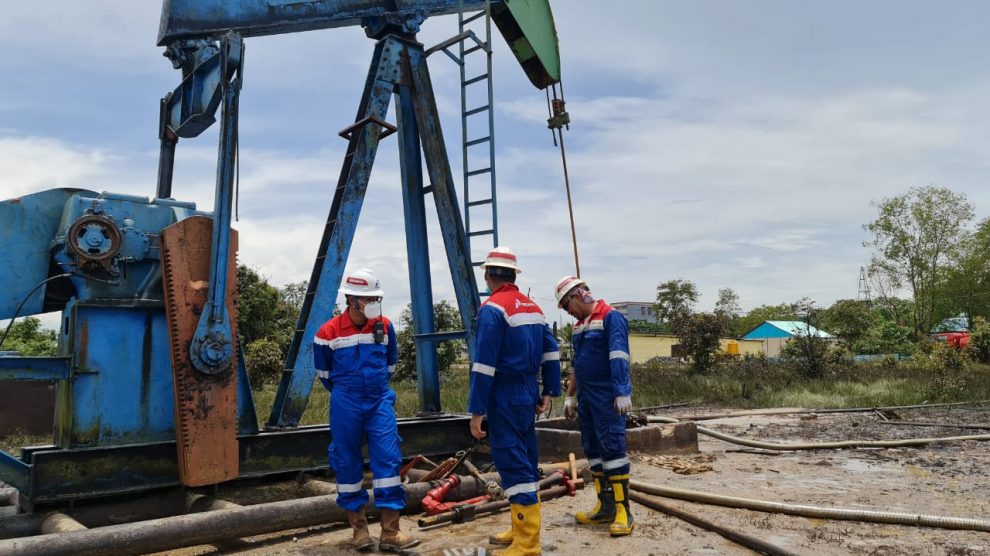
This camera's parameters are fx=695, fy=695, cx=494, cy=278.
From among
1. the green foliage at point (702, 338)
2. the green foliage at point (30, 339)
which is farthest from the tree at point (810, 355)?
the green foliage at point (30, 339)

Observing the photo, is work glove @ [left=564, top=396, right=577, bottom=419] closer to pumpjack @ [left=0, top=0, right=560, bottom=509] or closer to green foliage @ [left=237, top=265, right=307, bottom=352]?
pumpjack @ [left=0, top=0, right=560, bottom=509]

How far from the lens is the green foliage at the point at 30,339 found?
16969 millimetres

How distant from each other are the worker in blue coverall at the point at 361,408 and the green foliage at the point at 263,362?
16.3 metres

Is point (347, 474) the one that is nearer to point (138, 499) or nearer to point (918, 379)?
point (138, 499)

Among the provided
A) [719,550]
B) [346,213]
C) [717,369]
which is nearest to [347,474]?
[719,550]

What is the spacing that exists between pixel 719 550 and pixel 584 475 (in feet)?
6.84

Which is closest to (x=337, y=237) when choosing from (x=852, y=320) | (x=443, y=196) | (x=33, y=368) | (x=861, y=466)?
(x=443, y=196)

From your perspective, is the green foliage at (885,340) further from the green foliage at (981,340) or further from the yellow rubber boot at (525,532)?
the yellow rubber boot at (525,532)

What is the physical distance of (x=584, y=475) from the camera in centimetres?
617

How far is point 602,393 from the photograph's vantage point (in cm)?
507

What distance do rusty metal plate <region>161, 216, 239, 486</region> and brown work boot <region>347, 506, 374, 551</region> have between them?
128cm

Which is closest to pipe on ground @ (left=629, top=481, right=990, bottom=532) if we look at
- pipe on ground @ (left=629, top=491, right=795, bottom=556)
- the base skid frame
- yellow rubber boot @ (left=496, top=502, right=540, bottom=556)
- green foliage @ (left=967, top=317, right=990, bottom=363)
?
pipe on ground @ (left=629, top=491, right=795, bottom=556)

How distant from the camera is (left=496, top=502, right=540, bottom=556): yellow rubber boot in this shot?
3990mm

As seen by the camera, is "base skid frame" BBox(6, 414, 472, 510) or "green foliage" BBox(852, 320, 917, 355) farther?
"green foliage" BBox(852, 320, 917, 355)
